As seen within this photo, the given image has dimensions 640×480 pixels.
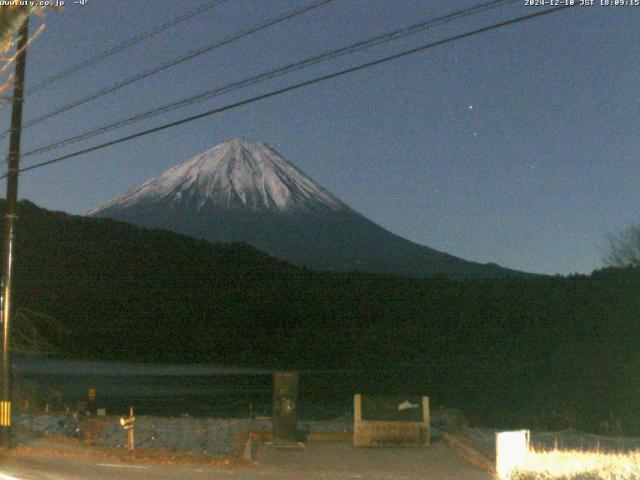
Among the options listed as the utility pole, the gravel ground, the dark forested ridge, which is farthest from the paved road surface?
the dark forested ridge

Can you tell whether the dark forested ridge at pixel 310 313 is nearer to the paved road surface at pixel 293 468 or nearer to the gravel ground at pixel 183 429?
the gravel ground at pixel 183 429

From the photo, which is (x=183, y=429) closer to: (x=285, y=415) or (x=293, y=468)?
(x=285, y=415)

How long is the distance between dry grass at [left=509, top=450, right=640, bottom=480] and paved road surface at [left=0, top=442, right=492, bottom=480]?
2.77ft

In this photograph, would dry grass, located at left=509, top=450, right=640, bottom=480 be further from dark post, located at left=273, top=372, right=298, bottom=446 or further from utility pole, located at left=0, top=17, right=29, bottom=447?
utility pole, located at left=0, top=17, right=29, bottom=447

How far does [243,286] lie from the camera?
375 ft

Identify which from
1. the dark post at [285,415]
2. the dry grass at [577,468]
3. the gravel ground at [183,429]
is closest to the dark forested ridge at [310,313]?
the gravel ground at [183,429]

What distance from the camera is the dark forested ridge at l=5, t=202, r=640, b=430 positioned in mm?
79750

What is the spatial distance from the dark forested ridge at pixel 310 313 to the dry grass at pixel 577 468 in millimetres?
46291

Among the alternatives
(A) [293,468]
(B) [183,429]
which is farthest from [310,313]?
(A) [293,468]

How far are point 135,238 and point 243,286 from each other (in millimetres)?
20385

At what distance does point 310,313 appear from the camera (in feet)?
351

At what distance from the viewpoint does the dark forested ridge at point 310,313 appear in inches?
3140

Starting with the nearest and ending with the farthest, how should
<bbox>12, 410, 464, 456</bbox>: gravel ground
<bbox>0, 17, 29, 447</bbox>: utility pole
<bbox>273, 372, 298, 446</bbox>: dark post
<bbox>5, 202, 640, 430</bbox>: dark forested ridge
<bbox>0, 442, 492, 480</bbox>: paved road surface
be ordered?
<bbox>0, 442, 492, 480</bbox>: paved road surface < <bbox>0, 17, 29, 447</bbox>: utility pole < <bbox>273, 372, 298, 446</bbox>: dark post < <bbox>12, 410, 464, 456</bbox>: gravel ground < <bbox>5, 202, 640, 430</bbox>: dark forested ridge

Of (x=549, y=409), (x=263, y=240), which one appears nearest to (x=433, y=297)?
(x=549, y=409)
